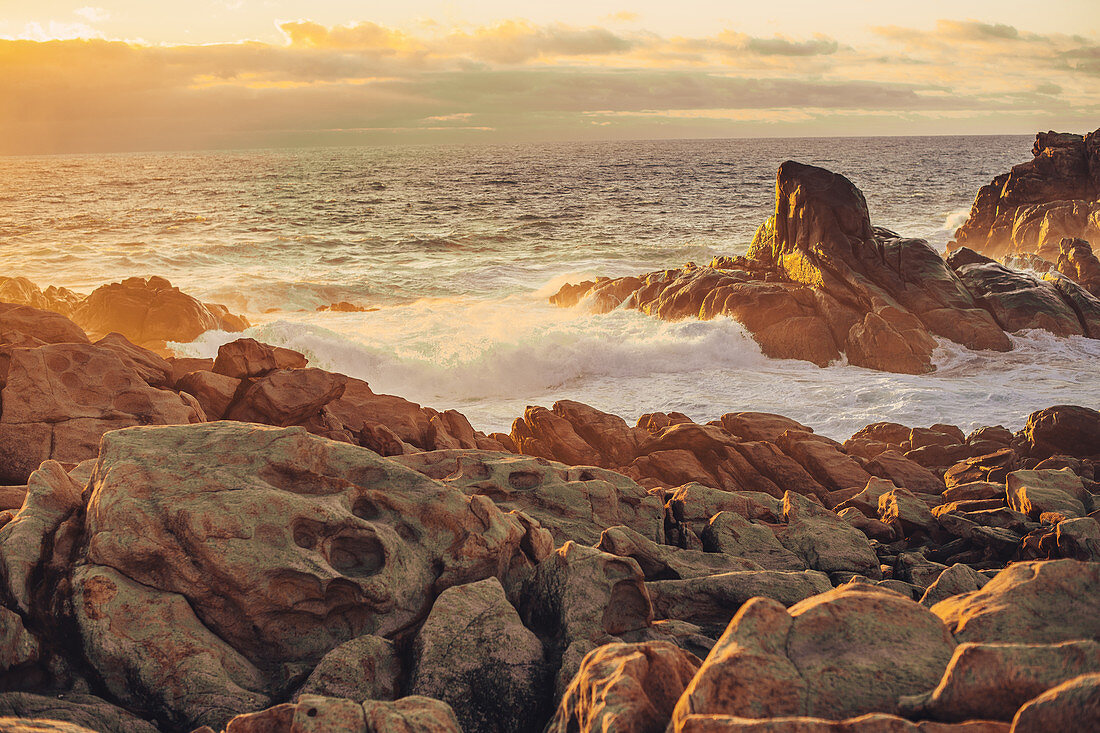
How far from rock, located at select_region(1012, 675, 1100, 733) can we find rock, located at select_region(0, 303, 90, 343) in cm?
1395

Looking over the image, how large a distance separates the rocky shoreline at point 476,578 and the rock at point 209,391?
0.12ft

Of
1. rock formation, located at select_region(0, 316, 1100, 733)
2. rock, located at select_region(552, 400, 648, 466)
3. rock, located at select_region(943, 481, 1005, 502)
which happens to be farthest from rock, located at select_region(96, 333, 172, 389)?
rock, located at select_region(943, 481, 1005, 502)

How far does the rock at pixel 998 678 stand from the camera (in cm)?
365

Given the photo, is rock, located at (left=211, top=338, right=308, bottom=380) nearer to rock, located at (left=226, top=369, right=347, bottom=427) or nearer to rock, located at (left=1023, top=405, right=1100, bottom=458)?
rock, located at (left=226, top=369, right=347, bottom=427)

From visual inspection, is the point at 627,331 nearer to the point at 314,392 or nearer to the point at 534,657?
the point at 314,392

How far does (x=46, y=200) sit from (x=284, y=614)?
3601 inches

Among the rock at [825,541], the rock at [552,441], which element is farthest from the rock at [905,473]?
the rock at [552,441]

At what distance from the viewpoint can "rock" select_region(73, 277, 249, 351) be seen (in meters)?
24.9

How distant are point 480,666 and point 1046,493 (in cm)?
914

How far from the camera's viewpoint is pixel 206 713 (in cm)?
511

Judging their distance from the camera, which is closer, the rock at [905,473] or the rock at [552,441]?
the rock at [905,473]

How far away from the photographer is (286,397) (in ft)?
42.2

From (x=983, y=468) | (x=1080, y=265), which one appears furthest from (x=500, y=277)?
(x=983, y=468)

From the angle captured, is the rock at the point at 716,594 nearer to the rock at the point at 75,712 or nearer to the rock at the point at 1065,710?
the rock at the point at 1065,710
